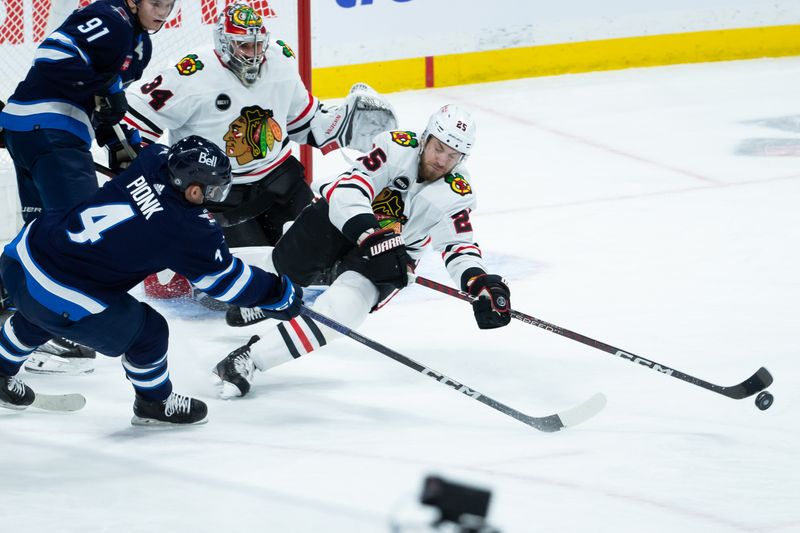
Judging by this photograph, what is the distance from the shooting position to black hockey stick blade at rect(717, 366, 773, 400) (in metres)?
3.26

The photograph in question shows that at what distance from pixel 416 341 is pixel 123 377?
→ 954 mm

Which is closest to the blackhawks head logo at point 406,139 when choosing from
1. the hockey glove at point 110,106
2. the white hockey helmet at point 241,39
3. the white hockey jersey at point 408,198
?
the white hockey jersey at point 408,198

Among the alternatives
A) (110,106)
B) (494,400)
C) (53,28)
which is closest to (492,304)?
(494,400)

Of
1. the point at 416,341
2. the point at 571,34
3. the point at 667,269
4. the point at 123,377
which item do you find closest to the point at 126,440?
the point at 123,377

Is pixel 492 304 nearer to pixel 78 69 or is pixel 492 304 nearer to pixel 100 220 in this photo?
pixel 100 220

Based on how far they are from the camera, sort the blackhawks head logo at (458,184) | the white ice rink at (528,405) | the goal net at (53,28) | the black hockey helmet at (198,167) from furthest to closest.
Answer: the goal net at (53,28) → the blackhawks head logo at (458,184) → the black hockey helmet at (198,167) → the white ice rink at (528,405)

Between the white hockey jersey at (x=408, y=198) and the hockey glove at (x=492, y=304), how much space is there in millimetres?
111

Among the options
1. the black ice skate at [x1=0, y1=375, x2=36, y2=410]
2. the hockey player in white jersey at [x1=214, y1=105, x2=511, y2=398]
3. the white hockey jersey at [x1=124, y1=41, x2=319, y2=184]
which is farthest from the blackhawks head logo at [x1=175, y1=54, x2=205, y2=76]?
the black ice skate at [x1=0, y1=375, x2=36, y2=410]

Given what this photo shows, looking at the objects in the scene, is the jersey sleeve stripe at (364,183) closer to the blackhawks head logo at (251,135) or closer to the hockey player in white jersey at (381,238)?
the hockey player in white jersey at (381,238)

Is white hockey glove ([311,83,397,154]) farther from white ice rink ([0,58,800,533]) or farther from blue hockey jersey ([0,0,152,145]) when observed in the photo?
blue hockey jersey ([0,0,152,145])

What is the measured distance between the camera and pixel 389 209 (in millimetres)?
3586

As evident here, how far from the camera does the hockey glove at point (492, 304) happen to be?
3.29 metres

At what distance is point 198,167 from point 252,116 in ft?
3.83

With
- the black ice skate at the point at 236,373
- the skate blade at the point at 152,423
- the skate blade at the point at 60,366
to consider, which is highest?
the skate blade at the point at 152,423
